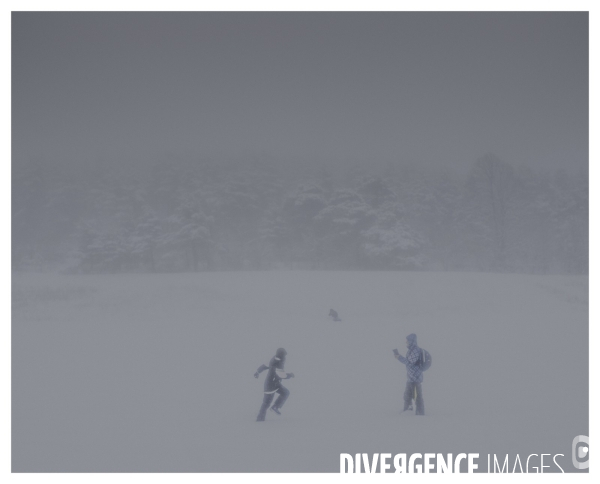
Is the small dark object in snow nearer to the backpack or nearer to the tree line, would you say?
Result: the backpack

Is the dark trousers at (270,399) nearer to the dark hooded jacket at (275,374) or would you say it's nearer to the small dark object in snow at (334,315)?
the dark hooded jacket at (275,374)

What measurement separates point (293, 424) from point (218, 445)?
187 cm

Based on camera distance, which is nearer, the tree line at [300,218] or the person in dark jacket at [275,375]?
the person in dark jacket at [275,375]

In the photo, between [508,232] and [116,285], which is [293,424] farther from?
[508,232]

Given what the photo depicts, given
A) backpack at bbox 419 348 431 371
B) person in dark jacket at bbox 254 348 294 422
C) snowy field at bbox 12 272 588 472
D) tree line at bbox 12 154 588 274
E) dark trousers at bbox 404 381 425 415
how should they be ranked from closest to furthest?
snowy field at bbox 12 272 588 472 → person in dark jacket at bbox 254 348 294 422 → backpack at bbox 419 348 431 371 → dark trousers at bbox 404 381 425 415 → tree line at bbox 12 154 588 274

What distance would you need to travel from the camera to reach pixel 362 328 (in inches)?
982

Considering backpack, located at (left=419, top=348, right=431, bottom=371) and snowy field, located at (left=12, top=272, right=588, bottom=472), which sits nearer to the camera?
snowy field, located at (left=12, top=272, right=588, bottom=472)

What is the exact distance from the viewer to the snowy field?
9.02 m

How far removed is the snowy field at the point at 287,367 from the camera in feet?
29.6

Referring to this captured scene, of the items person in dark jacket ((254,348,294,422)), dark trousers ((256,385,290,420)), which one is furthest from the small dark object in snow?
person in dark jacket ((254,348,294,422))

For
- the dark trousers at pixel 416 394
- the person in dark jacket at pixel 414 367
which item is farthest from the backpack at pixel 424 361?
the dark trousers at pixel 416 394

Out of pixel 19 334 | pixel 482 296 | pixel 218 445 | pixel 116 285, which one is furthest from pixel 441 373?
pixel 116 285

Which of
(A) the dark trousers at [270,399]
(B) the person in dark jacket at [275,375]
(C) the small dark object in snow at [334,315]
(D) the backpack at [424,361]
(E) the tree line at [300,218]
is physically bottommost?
(A) the dark trousers at [270,399]

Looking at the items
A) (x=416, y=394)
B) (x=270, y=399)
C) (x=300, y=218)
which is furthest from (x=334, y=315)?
(x=300, y=218)
